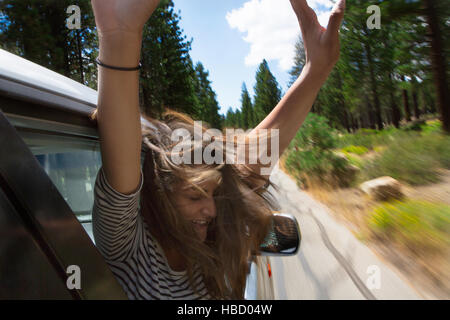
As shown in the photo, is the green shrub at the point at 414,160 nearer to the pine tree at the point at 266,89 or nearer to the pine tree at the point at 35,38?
the pine tree at the point at 35,38

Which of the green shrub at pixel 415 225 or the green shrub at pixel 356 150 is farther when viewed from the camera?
the green shrub at pixel 356 150

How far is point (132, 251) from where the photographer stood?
1.13 meters

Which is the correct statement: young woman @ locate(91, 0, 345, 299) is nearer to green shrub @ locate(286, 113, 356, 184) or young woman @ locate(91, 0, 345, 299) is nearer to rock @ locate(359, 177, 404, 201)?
rock @ locate(359, 177, 404, 201)

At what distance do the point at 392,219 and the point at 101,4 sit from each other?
22.0ft

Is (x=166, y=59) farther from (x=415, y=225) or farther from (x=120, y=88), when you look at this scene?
(x=120, y=88)

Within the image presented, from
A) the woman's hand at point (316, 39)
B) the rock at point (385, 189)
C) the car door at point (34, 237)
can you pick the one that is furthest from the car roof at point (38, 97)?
the rock at point (385, 189)

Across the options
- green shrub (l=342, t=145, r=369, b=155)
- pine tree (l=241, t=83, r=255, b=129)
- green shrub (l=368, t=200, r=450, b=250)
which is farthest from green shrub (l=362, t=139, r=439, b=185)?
pine tree (l=241, t=83, r=255, b=129)

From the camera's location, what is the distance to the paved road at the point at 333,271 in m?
3.67

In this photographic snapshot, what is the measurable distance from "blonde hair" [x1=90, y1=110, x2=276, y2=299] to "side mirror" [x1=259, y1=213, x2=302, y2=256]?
26 centimetres

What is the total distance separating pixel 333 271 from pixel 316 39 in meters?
3.95

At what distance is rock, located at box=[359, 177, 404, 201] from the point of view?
26.5ft

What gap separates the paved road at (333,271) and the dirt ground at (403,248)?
18 cm

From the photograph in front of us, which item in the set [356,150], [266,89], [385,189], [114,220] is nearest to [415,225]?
[385,189]

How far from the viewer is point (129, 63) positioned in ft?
2.69
